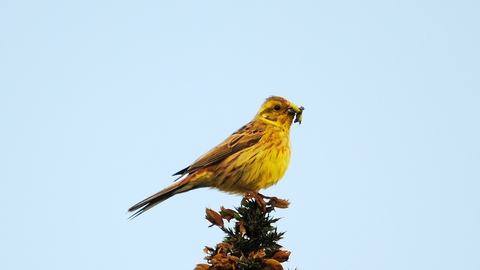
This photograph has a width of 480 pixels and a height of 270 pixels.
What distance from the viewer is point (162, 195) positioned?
6.85 meters

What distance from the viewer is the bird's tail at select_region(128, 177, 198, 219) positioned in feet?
21.1

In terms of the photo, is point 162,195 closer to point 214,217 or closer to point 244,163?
point 244,163

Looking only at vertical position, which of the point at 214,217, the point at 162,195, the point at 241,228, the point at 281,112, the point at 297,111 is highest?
the point at 281,112

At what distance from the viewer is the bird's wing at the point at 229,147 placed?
7500 millimetres

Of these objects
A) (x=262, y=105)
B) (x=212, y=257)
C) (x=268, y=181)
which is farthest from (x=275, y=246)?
(x=262, y=105)

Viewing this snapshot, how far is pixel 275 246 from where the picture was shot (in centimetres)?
425

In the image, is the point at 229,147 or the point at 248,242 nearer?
the point at 248,242

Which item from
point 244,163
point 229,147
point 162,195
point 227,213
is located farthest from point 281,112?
point 227,213

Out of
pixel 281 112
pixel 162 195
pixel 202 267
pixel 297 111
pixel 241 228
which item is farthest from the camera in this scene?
pixel 281 112

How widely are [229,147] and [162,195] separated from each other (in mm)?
1456

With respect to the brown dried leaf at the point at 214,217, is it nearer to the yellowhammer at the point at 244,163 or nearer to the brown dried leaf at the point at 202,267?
the brown dried leaf at the point at 202,267

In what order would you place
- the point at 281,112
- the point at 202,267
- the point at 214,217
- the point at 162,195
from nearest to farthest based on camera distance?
1. the point at 202,267
2. the point at 214,217
3. the point at 162,195
4. the point at 281,112

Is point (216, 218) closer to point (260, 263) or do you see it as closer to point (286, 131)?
point (260, 263)

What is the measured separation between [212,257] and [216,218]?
1.78 ft
